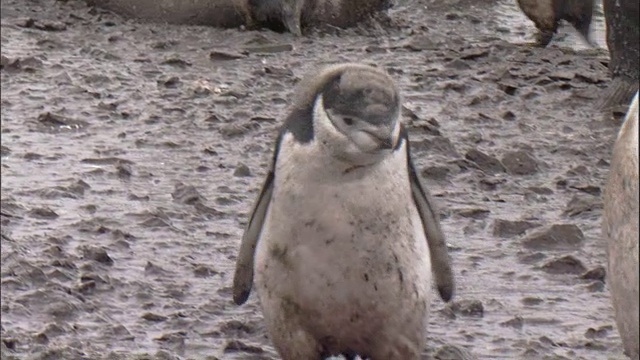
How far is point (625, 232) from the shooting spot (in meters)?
3.05

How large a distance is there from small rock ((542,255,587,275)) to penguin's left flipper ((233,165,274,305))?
1.11m

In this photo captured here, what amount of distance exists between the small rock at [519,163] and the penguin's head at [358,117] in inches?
82.2

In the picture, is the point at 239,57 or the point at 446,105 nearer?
the point at 446,105

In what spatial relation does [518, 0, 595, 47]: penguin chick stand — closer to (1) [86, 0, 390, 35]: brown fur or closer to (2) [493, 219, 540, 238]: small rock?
(1) [86, 0, 390, 35]: brown fur

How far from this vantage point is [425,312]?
11.4ft

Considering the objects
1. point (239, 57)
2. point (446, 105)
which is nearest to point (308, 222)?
point (446, 105)

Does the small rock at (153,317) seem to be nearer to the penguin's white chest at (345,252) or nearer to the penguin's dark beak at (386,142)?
the penguin's white chest at (345,252)

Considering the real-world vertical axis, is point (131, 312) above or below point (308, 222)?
below

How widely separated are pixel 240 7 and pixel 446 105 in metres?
1.60

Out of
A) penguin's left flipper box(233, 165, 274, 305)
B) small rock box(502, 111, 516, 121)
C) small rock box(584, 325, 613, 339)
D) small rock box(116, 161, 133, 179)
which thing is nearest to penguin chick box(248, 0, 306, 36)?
small rock box(502, 111, 516, 121)

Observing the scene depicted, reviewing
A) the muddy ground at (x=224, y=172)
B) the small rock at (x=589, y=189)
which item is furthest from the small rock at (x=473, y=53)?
the small rock at (x=589, y=189)

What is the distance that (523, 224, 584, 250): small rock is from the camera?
4625 millimetres

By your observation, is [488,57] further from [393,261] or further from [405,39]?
[393,261]

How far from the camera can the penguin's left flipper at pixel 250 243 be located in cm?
354
